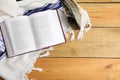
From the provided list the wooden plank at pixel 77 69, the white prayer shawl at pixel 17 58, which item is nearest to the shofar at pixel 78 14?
the white prayer shawl at pixel 17 58

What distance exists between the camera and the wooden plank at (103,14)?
1.12 m

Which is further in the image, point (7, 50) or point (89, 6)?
point (89, 6)

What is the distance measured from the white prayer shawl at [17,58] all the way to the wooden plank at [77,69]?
0.11 ft

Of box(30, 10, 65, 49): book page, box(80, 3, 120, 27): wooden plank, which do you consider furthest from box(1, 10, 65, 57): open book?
box(80, 3, 120, 27): wooden plank

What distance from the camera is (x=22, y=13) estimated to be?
1078 mm

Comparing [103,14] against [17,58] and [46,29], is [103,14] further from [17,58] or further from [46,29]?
[17,58]

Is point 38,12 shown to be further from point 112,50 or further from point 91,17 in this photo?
point 112,50

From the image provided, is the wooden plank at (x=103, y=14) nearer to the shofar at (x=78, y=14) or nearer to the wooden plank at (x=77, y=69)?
the shofar at (x=78, y=14)

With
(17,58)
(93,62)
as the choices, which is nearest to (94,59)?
(93,62)

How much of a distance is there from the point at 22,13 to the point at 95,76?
400 mm

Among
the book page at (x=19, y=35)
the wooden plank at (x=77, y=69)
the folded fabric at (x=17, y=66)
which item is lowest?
the wooden plank at (x=77, y=69)

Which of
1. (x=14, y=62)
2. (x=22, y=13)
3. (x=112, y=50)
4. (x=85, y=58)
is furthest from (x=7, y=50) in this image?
(x=112, y=50)

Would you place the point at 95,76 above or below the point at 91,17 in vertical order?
below

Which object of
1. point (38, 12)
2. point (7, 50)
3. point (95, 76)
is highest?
point (38, 12)
